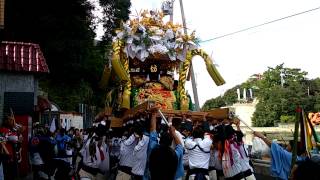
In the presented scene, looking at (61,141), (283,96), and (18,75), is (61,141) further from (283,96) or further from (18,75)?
(283,96)

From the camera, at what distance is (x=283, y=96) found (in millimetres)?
61375

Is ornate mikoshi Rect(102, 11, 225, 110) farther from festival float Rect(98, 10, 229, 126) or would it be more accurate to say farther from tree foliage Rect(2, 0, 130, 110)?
tree foliage Rect(2, 0, 130, 110)

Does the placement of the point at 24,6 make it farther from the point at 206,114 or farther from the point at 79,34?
the point at 206,114

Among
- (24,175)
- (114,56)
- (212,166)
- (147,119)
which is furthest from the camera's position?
(24,175)

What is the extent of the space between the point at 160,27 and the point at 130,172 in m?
4.05

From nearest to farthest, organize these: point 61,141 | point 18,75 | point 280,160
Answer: point 280,160 < point 61,141 < point 18,75

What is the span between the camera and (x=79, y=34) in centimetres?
2061

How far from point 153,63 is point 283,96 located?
2005 inches

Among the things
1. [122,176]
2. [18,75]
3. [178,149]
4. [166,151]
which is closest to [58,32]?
[18,75]

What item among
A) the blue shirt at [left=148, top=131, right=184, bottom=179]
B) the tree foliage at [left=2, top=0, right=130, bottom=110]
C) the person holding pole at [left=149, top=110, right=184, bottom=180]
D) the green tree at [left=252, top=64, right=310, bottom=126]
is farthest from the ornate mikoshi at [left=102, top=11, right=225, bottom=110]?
the green tree at [left=252, top=64, right=310, bottom=126]

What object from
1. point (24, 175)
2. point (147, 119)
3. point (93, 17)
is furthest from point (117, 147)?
point (93, 17)

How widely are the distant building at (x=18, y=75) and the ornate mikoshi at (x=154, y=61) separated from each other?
4942 mm

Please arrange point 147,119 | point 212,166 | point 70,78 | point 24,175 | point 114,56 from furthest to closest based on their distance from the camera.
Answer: point 70,78 → point 24,175 → point 114,56 → point 212,166 → point 147,119

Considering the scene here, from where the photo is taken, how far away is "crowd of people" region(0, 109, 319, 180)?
302 inches
